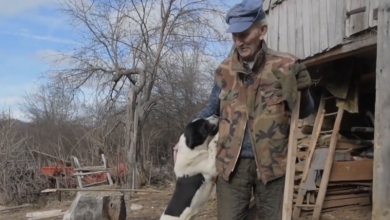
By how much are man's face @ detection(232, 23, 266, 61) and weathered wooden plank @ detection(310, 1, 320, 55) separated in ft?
13.6

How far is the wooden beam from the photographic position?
568cm

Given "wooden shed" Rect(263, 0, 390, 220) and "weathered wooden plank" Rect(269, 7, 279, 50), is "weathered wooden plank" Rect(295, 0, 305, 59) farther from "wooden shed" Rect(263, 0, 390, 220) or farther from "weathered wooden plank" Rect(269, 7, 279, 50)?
"weathered wooden plank" Rect(269, 7, 279, 50)

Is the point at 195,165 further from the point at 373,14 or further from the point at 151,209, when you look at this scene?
the point at 151,209

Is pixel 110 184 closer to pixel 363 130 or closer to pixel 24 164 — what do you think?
pixel 24 164

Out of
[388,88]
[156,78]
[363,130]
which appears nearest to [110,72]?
[156,78]

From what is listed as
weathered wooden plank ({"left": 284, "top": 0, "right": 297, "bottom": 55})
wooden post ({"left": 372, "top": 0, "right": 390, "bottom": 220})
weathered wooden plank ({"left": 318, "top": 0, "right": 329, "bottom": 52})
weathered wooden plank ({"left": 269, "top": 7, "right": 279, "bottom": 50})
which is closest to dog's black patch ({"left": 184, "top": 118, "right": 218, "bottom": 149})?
wooden post ({"left": 372, "top": 0, "right": 390, "bottom": 220})

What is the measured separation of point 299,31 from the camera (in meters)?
7.00

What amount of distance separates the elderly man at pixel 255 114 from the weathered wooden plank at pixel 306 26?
4.21 metres

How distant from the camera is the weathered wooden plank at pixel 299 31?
6.94 m

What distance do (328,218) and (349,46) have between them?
280 cm

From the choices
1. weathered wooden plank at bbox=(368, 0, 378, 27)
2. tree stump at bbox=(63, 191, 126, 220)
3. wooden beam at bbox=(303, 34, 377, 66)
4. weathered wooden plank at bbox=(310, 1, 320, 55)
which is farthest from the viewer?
tree stump at bbox=(63, 191, 126, 220)

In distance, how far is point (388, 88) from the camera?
4.57 m

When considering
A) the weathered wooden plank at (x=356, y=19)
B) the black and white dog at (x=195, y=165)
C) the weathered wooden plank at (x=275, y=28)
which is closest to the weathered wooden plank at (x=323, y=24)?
the weathered wooden plank at (x=356, y=19)

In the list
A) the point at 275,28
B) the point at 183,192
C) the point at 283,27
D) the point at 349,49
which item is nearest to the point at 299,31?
the point at 283,27
